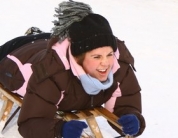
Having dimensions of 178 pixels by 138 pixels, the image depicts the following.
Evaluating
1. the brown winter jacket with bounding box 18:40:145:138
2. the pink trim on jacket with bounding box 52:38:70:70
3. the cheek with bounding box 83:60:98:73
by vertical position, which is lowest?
the brown winter jacket with bounding box 18:40:145:138

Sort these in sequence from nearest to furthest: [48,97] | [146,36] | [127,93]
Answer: [48,97]
[127,93]
[146,36]

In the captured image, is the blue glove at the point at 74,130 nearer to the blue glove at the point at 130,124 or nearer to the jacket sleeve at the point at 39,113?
the jacket sleeve at the point at 39,113

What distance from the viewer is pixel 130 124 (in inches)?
56.9

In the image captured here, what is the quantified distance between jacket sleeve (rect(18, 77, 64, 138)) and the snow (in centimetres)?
52

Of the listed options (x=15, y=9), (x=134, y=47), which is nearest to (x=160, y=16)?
(x=134, y=47)

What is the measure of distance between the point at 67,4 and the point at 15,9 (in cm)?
277

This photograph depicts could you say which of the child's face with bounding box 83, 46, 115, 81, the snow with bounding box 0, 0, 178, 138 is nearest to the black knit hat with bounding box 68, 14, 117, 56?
the child's face with bounding box 83, 46, 115, 81

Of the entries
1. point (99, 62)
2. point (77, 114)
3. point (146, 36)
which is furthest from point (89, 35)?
point (146, 36)

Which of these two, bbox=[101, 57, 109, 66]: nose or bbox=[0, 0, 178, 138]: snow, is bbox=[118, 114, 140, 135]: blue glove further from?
bbox=[0, 0, 178, 138]: snow

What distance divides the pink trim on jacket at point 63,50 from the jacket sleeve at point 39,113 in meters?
0.08

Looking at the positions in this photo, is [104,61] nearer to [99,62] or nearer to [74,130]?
[99,62]

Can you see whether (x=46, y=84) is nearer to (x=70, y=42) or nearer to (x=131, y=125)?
(x=70, y=42)

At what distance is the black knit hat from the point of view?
54.7 inches

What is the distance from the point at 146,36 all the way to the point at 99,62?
221 centimetres
